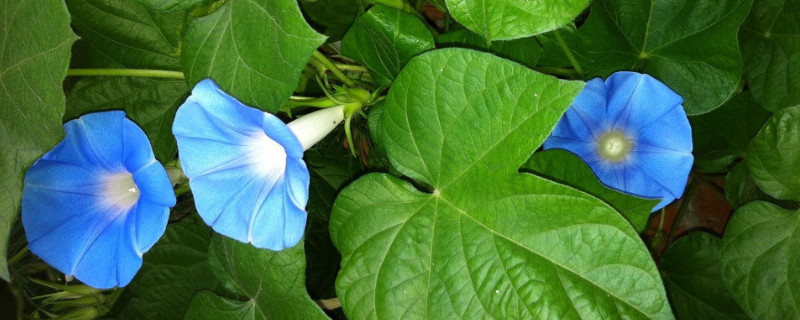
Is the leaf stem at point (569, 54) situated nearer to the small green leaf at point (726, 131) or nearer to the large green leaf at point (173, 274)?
the small green leaf at point (726, 131)

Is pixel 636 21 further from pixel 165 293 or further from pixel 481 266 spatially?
pixel 165 293

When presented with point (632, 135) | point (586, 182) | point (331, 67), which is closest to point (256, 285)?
point (331, 67)

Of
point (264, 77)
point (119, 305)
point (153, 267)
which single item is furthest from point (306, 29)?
point (119, 305)

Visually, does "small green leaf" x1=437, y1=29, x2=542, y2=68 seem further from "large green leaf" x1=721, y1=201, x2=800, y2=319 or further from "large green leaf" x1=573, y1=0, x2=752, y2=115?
"large green leaf" x1=721, y1=201, x2=800, y2=319

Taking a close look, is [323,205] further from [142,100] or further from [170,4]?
[170,4]

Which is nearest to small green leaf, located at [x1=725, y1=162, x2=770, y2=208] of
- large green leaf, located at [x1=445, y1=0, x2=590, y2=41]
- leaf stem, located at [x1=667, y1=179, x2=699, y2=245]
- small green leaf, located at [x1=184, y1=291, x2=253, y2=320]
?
leaf stem, located at [x1=667, y1=179, x2=699, y2=245]
